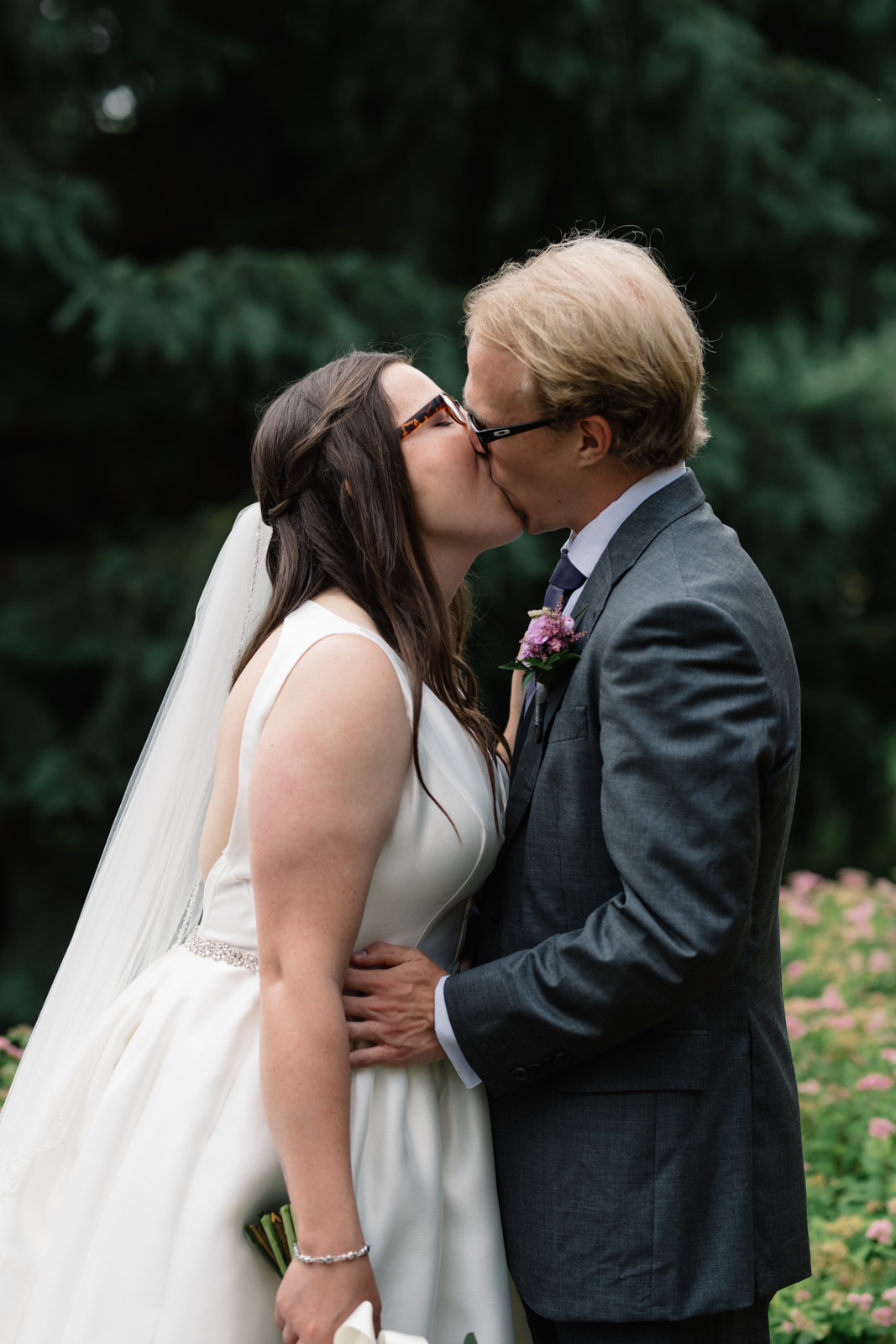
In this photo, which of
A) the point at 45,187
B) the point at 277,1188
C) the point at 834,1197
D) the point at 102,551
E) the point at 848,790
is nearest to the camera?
the point at 277,1188

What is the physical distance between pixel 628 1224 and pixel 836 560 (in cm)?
662

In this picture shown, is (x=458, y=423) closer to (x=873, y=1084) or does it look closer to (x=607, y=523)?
(x=607, y=523)

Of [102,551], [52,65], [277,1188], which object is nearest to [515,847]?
[277,1188]

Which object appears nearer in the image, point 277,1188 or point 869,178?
point 277,1188

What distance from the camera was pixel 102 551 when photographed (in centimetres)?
632

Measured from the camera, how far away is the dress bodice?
6.43 ft

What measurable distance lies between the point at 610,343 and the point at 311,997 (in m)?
1.17

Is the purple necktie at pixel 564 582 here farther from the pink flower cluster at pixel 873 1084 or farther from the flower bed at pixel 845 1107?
the pink flower cluster at pixel 873 1084

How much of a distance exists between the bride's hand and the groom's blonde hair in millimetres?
1406

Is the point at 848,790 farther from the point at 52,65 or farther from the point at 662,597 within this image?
the point at 662,597

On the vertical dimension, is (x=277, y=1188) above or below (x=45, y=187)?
below

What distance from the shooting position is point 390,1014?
1947 millimetres

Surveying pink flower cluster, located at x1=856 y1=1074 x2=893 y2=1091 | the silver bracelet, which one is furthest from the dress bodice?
pink flower cluster, located at x1=856 y1=1074 x2=893 y2=1091

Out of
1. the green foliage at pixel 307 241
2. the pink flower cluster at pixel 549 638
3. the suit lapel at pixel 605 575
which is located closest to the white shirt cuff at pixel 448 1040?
the suit lapel at pixel 605 575
